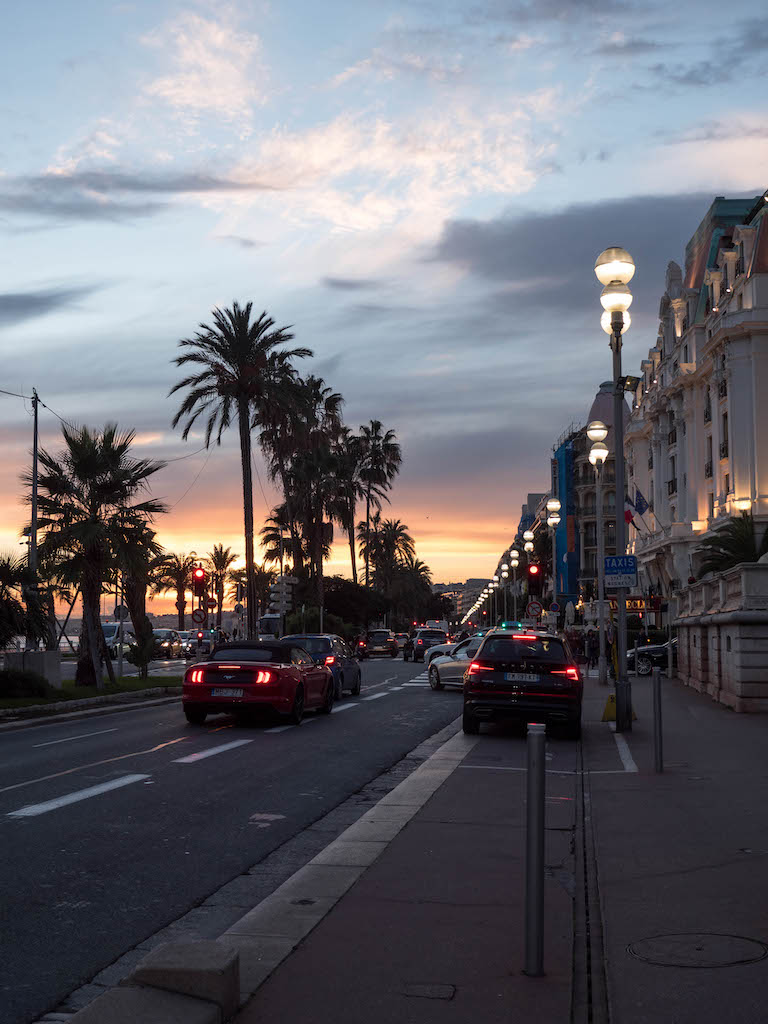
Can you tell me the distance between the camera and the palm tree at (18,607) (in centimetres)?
2267

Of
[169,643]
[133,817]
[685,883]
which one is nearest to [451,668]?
[133,817]

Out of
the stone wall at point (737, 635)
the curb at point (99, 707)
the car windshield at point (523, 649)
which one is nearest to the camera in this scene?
the car windshield at point (523, 649)

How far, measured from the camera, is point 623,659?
60.2ft

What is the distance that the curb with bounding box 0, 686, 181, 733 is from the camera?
20.7 metres

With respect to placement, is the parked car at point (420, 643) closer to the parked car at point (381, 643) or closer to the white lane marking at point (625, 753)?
the parked car at point (381, 643)

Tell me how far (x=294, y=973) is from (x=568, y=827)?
4921 millimetres

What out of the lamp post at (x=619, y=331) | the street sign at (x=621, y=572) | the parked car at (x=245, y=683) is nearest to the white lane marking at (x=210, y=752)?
the parked car at (x=245, y=683)

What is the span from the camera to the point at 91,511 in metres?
28.1

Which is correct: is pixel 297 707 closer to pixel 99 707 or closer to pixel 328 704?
pixel 328 704

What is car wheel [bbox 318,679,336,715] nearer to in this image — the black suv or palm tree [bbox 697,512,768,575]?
the black suv

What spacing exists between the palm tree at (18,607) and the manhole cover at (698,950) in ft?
60.7

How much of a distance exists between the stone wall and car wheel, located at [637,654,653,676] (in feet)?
53.0

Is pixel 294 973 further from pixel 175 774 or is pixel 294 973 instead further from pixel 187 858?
pixel 175 774

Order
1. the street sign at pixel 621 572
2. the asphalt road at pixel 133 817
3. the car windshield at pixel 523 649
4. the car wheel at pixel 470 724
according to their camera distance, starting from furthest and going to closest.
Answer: the street sign at pixel 621 572
the car wheel at pixel 470 724
the car windshield at pixel 523 649
the asphalt road at pixel 133 817
